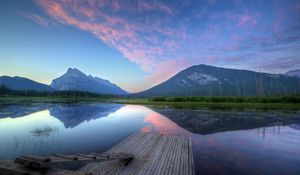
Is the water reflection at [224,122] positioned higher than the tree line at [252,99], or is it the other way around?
the tree line at [252,99]

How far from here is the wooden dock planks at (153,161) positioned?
11281mm

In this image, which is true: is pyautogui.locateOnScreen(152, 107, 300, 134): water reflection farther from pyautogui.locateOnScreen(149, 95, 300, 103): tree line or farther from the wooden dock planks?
pyautogui.locateOnScreen(149, 95, 300, 103): tree line

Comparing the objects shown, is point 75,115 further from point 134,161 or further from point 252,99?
point 252,99

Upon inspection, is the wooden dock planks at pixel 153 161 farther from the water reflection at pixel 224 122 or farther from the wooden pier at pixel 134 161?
the water reflection at pixel 224 122

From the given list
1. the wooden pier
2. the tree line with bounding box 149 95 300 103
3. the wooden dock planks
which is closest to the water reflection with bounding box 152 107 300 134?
the wooden dock planks

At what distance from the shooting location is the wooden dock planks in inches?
444

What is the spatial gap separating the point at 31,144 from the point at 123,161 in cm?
1222

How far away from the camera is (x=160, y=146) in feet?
56.7

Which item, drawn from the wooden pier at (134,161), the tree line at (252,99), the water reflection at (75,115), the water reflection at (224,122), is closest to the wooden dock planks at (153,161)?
the wooden pier at (134,161)

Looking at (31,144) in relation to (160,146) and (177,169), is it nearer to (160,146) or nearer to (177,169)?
(160,146)

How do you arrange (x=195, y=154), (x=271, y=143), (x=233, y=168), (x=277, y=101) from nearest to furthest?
(x=233, y=168) → (x=195, y=154) → (x=271, y=143) → (x=277, y=101)

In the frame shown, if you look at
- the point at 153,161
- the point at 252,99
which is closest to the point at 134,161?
the point at 153,161

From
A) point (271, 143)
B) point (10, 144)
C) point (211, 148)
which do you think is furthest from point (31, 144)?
point (271, 143)

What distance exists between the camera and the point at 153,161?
42.6 feet
